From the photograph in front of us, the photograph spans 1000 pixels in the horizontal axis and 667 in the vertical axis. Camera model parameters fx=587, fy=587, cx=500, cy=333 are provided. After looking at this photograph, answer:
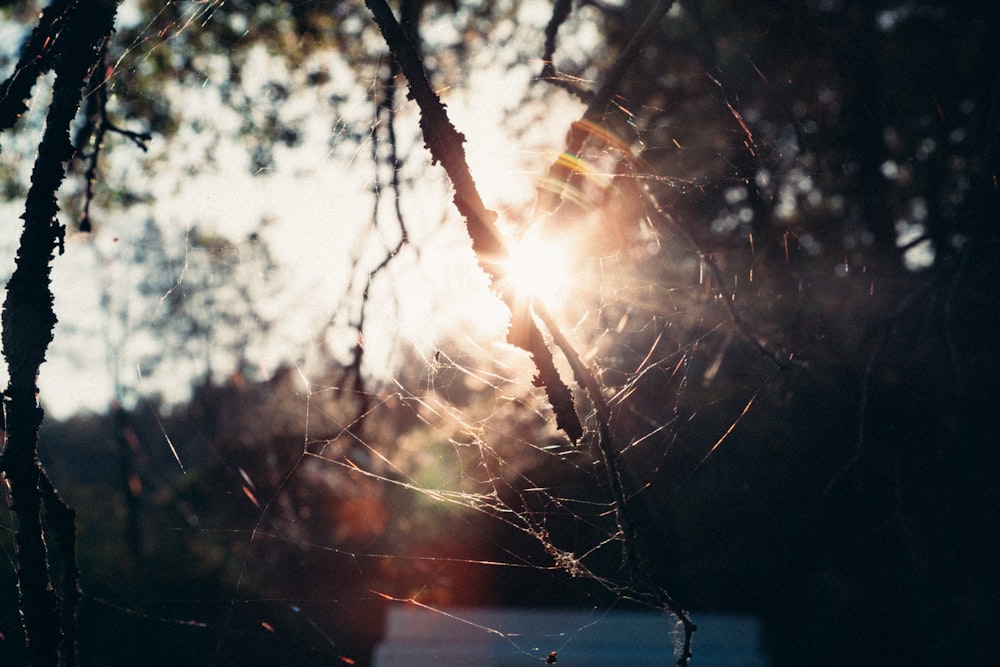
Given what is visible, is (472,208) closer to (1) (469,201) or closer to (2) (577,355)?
(1) (469,201)

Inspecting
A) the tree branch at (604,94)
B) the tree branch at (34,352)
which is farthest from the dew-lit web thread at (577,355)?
the tree branch at (34,352)

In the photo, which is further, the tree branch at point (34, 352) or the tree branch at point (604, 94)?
the tree branch at point (604, 94)

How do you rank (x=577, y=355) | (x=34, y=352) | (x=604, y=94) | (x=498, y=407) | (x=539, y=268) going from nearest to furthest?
(x=34, y=352), (x=577, y=355), (x=604, y=94), (x=539, y=268), (x=498, y=407)

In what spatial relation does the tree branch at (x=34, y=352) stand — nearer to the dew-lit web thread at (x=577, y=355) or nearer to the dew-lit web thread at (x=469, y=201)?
the dew-lit web thread at (x=469, y=201)

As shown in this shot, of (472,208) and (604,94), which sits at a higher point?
(604,94)

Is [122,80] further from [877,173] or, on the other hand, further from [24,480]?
[877,173]

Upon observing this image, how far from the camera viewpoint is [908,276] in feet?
15.2

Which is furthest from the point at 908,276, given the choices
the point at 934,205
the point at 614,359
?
the point at 614,359

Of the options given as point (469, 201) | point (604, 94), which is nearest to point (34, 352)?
point (469, 201)

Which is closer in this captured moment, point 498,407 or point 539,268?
point 539,268

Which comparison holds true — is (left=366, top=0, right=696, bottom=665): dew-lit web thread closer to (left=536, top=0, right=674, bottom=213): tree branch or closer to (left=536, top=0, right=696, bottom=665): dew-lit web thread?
(left=536, top=0, right=696, bottom=665): dew-lit web thread

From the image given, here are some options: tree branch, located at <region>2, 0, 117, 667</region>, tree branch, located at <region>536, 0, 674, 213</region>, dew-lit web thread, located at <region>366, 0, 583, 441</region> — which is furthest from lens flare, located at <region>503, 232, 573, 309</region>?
tree branch, located at <region>2, 0, 117, 667</region>

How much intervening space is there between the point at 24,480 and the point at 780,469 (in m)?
5.16

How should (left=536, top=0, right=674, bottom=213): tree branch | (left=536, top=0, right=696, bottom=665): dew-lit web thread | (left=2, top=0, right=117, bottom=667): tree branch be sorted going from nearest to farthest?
1. (left=2, top=0, right=117, bottom=667): tree branch
2. (left=536, top=0, right=696, bottom=665): dew-lit web thread
3. (left=536, top=0, right=674, bottom=213): tree branch
